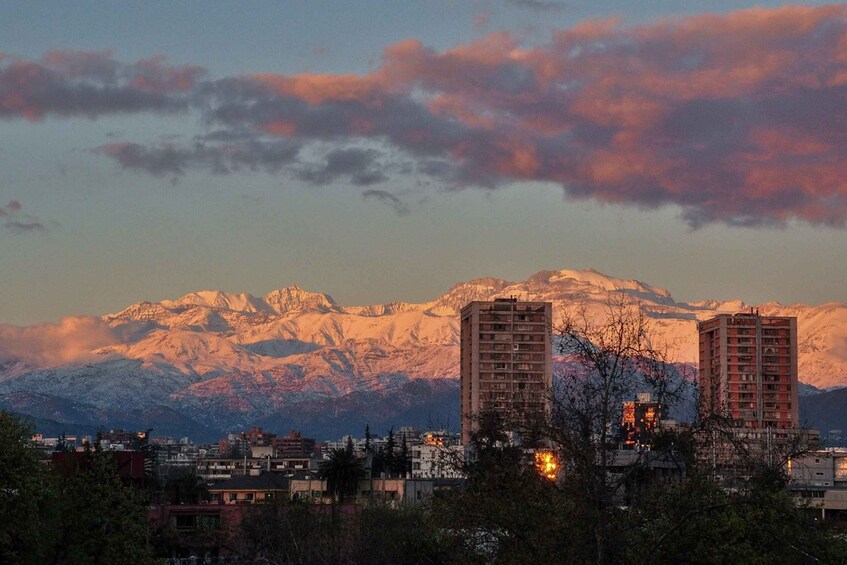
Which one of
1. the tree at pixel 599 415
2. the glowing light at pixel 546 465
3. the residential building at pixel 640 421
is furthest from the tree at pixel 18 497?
the tree at pixel 599 415

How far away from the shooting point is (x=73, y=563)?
8250 centimetres

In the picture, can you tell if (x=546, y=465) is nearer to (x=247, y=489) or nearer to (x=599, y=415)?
(x=599, y=415)

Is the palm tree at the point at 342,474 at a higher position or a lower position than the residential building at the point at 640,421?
lower

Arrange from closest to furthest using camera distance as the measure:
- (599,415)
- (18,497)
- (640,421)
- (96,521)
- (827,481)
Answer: (599,415)
(640,421)
(18,497)
(96,521)
(827,481)

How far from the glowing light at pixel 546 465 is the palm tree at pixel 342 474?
332 feet

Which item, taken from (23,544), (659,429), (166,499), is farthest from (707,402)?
(166,499)

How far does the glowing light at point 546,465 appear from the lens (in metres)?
41.5

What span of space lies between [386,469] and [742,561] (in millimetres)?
137986

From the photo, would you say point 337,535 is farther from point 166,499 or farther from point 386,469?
point 386,469

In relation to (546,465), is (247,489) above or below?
below

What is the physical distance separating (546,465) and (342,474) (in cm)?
10341

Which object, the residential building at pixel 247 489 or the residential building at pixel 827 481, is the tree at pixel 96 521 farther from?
the residential building at pixel 247 489

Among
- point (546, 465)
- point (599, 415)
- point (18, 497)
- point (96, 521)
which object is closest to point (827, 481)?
point (96, 521)

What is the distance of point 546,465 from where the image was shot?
43500mm
